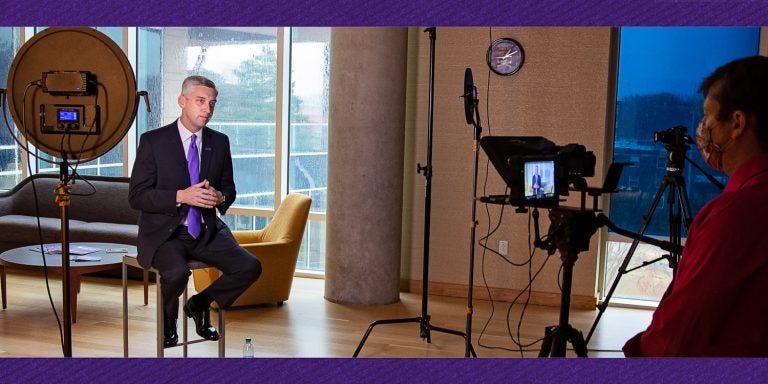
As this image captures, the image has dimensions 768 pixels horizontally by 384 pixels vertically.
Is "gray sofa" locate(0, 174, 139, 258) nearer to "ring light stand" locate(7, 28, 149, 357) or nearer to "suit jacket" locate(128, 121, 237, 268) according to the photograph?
"suit jacket" locate(128, 121, 237, 268)

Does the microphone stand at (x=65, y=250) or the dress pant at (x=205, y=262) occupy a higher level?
the microphone stand at (x=65, y=250)

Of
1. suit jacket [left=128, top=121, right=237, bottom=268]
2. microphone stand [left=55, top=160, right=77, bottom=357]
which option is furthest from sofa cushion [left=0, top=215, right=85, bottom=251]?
microphone stand [left=55, top=160, right=77, bottom=357]

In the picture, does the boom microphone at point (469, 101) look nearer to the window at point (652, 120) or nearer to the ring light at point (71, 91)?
the ring light at point (71, 91)

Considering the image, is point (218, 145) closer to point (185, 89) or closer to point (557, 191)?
point (185, 89)

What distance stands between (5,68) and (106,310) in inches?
144

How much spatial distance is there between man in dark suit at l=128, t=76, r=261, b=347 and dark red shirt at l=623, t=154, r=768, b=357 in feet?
8.40

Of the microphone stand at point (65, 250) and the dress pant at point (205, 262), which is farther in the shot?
the dress pant at point (205, 262)

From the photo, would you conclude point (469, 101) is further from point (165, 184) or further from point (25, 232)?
point (25, 232)

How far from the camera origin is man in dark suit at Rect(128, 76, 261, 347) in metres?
3.37
